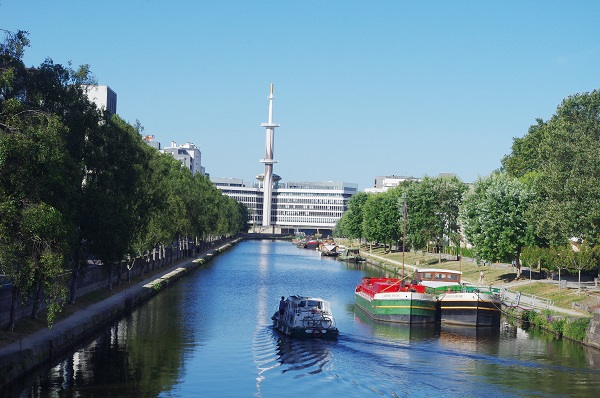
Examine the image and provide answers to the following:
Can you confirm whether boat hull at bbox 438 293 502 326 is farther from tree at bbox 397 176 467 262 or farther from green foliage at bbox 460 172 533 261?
tree at bbox 397 176 467 262

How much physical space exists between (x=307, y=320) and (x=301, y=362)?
26.9 feet

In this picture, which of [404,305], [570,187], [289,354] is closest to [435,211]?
[570,187]

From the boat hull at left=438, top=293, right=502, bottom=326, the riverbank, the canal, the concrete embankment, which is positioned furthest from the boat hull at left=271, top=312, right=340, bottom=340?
the riverbank

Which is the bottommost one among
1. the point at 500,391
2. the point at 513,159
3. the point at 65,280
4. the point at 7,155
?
the point at 500,391

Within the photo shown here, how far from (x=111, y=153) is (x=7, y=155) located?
33.8 metres

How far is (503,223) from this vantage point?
296ft

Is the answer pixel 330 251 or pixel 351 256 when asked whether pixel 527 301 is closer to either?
pixel 351 256

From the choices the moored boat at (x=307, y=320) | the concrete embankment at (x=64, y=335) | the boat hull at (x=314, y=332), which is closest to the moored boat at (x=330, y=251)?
the concrete embankment at (x=64, y=335)

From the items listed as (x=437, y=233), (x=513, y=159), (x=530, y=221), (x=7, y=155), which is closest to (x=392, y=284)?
(x=530, y=221)

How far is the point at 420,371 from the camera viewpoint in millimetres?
41250

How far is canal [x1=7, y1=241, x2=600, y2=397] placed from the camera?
37000 mm

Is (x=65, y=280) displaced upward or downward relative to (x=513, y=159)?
downward

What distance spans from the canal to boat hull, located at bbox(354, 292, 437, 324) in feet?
4.95

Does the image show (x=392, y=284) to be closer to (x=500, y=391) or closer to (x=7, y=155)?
(x=500, y=391)
